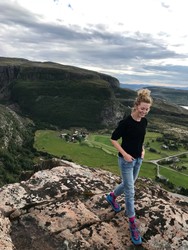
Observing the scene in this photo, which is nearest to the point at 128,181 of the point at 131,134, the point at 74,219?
the point at 131,134

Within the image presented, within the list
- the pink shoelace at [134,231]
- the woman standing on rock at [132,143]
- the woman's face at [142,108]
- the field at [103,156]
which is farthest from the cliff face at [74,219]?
the field at [103,156]

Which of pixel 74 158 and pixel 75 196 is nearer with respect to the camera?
pixel 75 196

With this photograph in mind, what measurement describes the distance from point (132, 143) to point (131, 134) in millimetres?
419

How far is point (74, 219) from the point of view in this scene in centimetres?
1377

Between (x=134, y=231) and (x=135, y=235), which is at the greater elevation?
(x=134, y=231)

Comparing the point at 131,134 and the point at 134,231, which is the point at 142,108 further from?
the point at 134,231

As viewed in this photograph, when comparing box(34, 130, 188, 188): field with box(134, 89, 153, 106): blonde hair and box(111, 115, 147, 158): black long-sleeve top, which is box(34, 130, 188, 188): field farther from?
→ box(134, 89, 153, 106): blonde hair

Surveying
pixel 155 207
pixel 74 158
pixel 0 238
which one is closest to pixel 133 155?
pixel 155 207

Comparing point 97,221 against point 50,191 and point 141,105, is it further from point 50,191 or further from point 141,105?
point 141,105

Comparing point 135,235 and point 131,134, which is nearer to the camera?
point 135,235

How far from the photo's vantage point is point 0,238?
1184 cm

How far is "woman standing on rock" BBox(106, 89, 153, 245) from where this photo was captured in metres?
13.1

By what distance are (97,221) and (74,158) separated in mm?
149165

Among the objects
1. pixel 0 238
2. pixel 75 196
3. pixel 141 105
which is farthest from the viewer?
pixel 75 196
